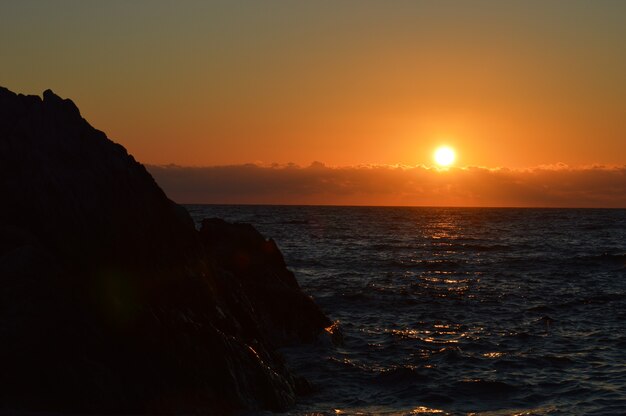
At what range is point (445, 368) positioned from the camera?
666 inches

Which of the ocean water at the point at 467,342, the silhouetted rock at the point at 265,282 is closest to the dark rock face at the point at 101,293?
the ocean water at the point at 467,342

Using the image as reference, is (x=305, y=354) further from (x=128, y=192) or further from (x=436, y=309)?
(x=436, y=309)

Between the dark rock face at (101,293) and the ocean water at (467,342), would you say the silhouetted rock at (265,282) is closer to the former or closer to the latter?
the ocean water at (467,342)

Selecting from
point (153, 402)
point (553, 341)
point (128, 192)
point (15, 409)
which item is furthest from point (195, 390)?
point (553, 341)

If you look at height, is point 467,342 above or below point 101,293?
below

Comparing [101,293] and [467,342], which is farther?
[467,342]

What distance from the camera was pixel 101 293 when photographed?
37.0 ft

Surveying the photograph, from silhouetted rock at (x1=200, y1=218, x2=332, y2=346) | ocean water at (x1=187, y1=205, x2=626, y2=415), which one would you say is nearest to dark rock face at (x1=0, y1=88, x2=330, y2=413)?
ocean water at (x1=187, y1=205, x2=626, y2=415)

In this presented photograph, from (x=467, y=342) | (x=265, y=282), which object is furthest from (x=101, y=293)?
(x=467, y=342)

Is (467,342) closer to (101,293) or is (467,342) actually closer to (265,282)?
(265,282)

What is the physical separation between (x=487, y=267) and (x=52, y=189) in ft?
118

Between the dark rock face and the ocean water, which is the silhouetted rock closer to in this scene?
the ocean water

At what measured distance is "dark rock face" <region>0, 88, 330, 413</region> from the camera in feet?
34.6

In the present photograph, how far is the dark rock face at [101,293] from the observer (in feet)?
34.6
